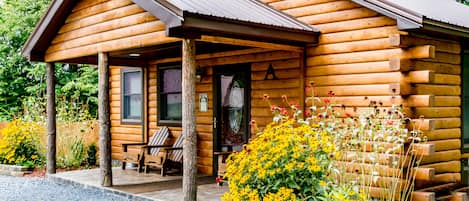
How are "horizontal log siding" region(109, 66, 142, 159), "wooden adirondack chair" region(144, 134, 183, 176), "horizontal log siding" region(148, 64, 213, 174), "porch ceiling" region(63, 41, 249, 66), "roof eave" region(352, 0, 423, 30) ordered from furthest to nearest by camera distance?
"horizontal log siding" region(109, 66, 142, 159) → "horizontal log siding" region(148, 64, 213, 174) → "wooden adirondack chair" region(144, 134, 183, 176) → "porch ceiling" region(63, 41, 249, 66) → "roof eave" region(352, 0, 423, 30)

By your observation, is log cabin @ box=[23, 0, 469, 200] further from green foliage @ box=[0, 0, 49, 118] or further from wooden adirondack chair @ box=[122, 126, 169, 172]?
green foliage @ box=[0, 0, 49, 118]

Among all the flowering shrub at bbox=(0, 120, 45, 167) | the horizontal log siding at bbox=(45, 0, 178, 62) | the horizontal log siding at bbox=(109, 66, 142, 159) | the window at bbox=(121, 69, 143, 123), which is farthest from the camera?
the horizontal log siding at bbox=(109, 66, 142, 159)

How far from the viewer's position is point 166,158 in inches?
360

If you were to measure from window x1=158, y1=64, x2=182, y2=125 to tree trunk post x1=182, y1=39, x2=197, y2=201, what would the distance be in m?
4.08

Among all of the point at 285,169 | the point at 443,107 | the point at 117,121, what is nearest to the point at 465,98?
the point at 443,107

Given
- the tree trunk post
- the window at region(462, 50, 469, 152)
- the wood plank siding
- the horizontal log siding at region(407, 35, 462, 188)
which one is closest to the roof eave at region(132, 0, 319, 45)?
the tree trunk post

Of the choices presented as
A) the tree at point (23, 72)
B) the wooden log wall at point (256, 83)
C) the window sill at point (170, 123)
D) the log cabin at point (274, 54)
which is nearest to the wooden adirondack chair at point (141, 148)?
the window sill at point (170, 123)

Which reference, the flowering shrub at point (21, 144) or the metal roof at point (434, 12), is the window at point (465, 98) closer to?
the metal roof at point (434, 12)

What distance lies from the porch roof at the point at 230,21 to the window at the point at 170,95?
2867mm

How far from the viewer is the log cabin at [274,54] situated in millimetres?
6090

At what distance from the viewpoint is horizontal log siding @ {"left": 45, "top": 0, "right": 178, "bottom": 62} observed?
6.81 meters

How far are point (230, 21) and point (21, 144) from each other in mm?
7277

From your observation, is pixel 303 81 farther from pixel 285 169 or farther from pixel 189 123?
pixel 285 169

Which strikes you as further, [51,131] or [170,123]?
[170,123]
